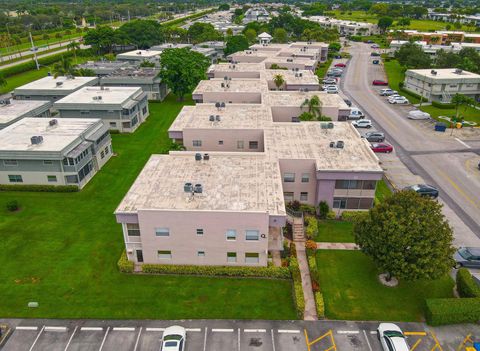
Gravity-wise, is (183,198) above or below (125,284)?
above

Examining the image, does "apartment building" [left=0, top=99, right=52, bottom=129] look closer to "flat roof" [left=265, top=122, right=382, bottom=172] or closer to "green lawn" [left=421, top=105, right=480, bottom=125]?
"flat roof" [left=265, top=122, right=382, bottom=172]

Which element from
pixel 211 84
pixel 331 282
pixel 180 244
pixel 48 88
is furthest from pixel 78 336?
pixel 48 88

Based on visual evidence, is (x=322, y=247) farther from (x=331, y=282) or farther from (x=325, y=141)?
(x=325, y=141)

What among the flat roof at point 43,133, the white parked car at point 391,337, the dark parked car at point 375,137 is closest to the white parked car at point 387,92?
the dark parked car at point 375,137

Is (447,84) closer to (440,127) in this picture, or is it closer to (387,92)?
(387,92)

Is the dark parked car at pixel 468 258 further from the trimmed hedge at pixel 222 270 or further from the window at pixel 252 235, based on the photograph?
the window at pixel 252 235

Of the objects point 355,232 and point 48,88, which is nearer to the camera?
point 355,232

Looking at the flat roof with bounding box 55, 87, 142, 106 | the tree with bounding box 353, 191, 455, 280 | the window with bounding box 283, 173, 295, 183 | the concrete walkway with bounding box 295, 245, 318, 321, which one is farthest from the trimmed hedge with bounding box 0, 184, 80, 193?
the tree with bounding box 353, 191, 455, 280
